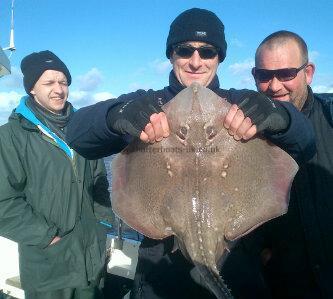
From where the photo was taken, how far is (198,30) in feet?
11.0

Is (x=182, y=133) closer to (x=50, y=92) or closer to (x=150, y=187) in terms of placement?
(x=150, y=187)

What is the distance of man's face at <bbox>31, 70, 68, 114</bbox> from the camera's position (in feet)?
19.1

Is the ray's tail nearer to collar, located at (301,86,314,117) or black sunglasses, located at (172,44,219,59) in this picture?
black sunglasses, located at (172,44,219,59)

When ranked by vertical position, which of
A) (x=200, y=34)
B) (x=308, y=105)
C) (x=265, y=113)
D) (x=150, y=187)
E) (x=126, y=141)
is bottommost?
(x=150, y=187)

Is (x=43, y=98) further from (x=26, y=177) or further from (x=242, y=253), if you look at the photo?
(x=242, y=253)

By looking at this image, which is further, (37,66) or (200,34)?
(37,66)

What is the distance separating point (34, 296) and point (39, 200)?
4.62 ft

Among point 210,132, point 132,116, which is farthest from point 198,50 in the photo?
point 132,116

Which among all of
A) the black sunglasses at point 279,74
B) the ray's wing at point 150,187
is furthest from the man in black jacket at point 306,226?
the ray's wing at point 150,187

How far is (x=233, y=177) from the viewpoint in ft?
A: 9.39

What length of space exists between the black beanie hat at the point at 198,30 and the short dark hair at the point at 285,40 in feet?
2.93

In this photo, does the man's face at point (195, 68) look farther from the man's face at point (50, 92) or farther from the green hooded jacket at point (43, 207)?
the man's face at point (50, 92)

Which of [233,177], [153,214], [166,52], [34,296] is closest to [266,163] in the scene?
[233,177]

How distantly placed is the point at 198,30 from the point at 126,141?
4.14 ft
